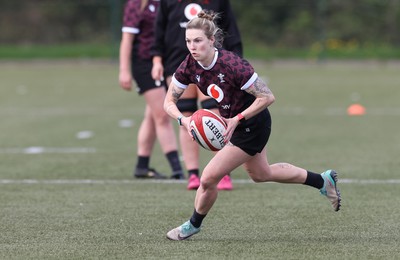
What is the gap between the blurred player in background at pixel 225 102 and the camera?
5789 mm

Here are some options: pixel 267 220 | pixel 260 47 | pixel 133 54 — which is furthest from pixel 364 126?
pixel 260 47

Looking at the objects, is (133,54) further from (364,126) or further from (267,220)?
(364,126)

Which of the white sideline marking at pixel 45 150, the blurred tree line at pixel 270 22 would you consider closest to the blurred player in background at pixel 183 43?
the white sideline marking at pixel 45 150

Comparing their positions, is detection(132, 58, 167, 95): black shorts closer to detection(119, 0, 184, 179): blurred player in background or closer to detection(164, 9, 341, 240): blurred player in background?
detection(119, 0, 184, 179): blurred player in background

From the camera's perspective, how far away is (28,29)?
3494 cm

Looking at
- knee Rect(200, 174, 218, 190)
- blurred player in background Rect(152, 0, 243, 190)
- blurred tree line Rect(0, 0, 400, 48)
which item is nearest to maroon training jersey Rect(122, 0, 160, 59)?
blurred player in background Rect(152, 0, 243, 190)

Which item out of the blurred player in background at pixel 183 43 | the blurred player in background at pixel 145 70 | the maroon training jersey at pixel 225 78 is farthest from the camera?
the blurred player in background at pixel 145 70

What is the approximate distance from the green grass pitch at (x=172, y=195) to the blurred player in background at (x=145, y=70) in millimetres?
294

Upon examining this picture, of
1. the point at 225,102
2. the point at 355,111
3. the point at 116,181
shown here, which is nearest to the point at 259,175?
the point at 225,102

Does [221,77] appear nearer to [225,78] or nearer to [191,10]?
[225,78]

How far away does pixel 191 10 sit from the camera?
8219 millimetres

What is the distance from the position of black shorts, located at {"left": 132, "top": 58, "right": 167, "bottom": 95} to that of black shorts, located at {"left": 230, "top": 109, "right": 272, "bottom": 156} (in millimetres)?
2881

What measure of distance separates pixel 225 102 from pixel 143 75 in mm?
2971

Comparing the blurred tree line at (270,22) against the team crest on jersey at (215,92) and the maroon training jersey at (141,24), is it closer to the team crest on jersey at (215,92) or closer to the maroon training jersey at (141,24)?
the maroon training jersey at (141,24)
